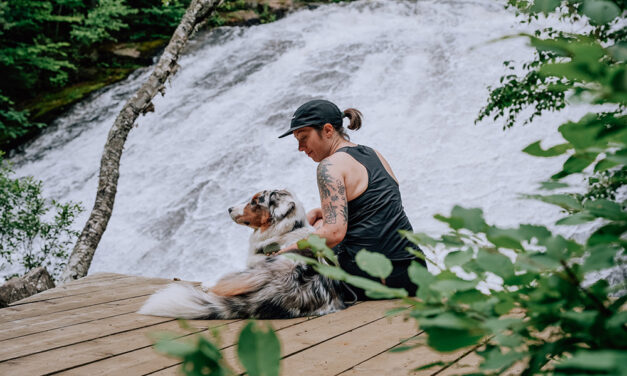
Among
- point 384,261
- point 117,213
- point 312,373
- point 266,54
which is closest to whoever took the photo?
point 384,261

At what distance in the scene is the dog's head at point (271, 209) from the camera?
2990 millimetres

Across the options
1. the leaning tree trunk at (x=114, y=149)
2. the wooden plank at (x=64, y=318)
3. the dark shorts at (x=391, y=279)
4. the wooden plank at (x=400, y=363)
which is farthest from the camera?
the leaning tree trunk at (x=114, y=149)

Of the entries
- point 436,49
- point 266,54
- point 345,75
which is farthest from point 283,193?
point 266,54

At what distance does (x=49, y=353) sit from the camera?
1954 mm

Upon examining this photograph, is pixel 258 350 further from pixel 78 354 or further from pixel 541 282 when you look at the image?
pixel 78 354

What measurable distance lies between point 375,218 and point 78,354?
1.62 meters

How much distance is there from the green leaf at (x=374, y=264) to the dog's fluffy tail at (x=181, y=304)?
1953 mm

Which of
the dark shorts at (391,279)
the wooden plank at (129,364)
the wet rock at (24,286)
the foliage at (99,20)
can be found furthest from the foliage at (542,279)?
the foliage at (99,20)

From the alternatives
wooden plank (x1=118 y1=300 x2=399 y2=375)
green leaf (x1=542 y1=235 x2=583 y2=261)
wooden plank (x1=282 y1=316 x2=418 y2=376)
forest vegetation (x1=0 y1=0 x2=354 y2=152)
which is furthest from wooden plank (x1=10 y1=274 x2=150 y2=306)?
forest vegetation (x1=0 y1=0 x2=354 y2=152)

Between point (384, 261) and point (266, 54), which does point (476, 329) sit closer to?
point (384, 261)

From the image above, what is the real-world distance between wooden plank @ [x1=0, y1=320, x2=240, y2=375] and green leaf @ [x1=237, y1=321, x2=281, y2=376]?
4.67ft

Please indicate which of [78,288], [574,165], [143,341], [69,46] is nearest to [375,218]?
[143,341]

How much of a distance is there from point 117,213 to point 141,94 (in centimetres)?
347

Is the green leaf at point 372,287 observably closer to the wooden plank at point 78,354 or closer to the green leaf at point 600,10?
the green leaf at point 600,10
